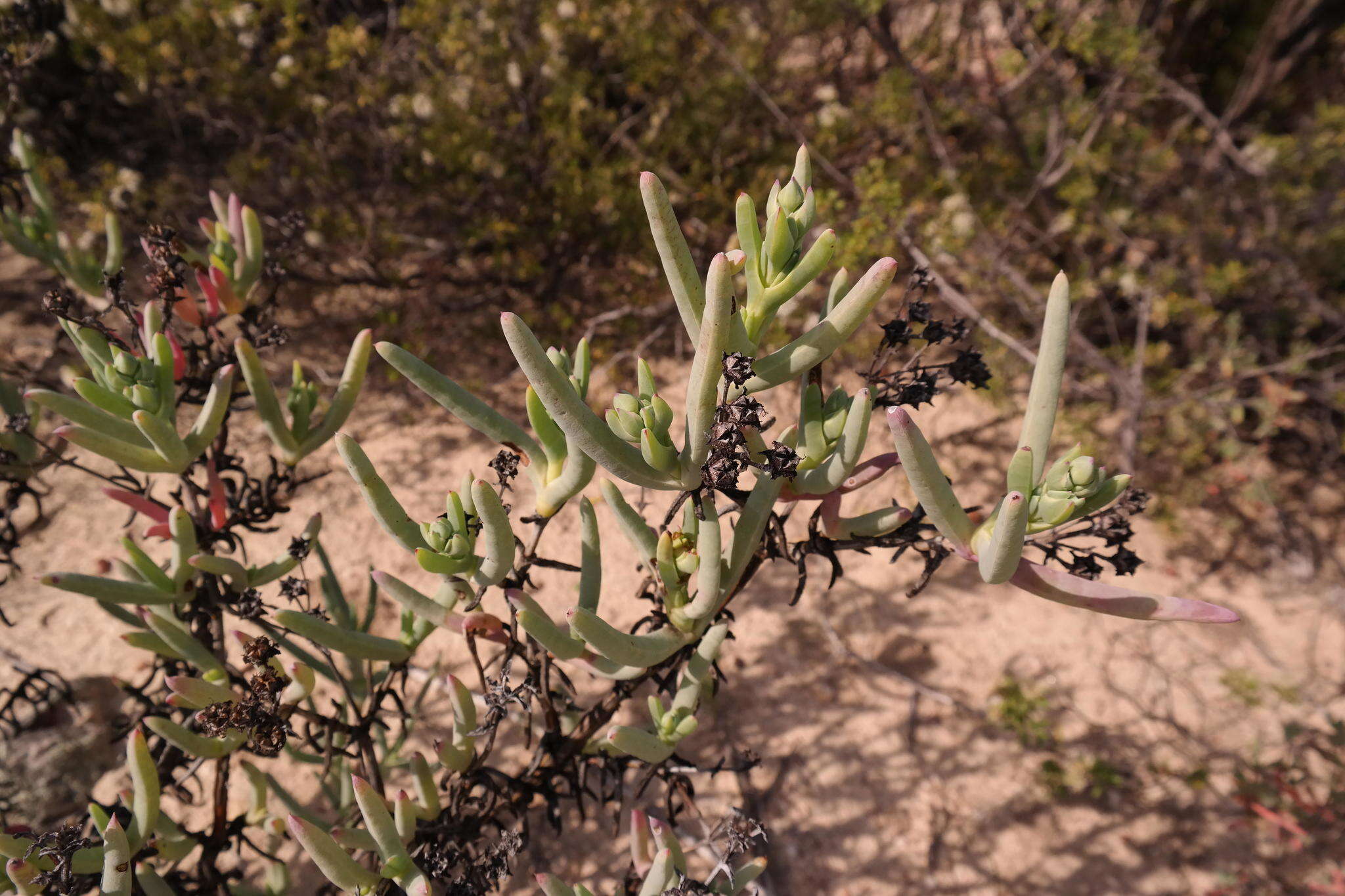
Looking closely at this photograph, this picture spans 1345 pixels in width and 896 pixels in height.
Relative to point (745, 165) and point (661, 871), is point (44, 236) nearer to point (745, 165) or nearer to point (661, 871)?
point (661, 871)

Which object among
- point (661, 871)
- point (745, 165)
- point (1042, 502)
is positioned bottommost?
point (661, 871)

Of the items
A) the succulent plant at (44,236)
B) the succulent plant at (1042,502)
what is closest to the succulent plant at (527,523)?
the succulent plant at (1042,502)

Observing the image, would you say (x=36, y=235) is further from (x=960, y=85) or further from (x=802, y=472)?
(x=960, y=85)

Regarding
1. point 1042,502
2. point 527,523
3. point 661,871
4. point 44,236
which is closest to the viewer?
point 1042,502

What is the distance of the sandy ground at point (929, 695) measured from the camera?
2.21 metres

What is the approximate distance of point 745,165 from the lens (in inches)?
134

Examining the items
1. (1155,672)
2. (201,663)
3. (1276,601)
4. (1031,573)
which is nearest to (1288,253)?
(1276,601)

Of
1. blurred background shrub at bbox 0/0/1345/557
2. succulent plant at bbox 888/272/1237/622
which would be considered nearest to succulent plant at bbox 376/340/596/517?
succulent plant at bbox 888/272/1237/622

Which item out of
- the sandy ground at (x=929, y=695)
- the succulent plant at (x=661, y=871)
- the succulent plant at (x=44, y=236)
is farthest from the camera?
the sandy ground at (x=929, y=695)

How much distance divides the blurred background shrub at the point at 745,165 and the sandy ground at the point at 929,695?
0.52m

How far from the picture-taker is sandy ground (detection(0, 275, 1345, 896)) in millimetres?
2205

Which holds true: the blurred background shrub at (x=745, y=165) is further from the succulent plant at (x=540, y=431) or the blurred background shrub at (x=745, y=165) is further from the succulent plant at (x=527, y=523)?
the succulent plant at (x=540, y=431)

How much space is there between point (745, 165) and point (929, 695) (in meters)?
2.42

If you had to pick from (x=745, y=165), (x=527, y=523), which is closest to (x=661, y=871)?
(x=527, y=523)
